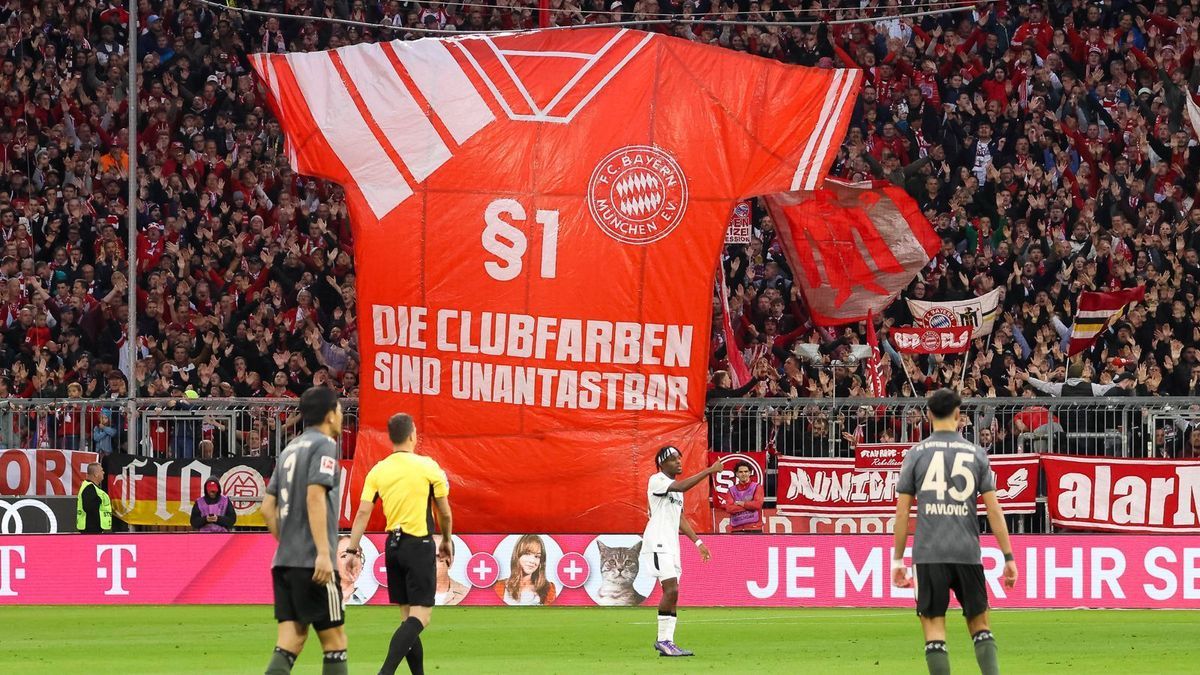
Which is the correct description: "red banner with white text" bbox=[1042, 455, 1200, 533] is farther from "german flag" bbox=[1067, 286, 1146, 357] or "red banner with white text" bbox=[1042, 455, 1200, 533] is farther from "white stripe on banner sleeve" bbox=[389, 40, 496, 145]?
"white stripe on banner sleeve" bbox=[389, 40, 496, 145]

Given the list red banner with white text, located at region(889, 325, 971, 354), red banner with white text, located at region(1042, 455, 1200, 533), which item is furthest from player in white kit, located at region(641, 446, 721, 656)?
red banner with white text, located at region(1042, 455, 1200, 533)

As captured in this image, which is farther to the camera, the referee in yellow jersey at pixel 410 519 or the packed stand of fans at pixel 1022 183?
the packed stand of fans at pixel 1022 183

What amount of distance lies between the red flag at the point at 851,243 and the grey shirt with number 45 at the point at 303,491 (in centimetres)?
1545

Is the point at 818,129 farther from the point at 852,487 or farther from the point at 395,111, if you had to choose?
the point at 395,111

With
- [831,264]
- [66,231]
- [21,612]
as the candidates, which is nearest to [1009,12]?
[831,264]

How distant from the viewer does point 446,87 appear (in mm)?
25703

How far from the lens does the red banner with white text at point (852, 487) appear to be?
24.4 m

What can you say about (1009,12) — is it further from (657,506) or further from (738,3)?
(657,506)

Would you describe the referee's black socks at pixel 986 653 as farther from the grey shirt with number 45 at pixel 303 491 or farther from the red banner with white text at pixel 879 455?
the red banner with white text at pixel 879 455

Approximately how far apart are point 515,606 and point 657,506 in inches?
223

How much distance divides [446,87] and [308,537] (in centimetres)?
1496

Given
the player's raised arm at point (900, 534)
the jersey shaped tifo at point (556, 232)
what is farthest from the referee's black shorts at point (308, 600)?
the jersey shaped tifo at point (556, 232)

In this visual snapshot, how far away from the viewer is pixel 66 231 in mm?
31922

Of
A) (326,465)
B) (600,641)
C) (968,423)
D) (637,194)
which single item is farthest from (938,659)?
(637,194)
